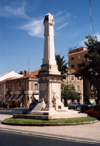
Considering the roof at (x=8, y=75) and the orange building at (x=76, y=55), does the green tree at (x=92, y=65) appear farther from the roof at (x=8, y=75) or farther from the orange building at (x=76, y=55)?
the roof at (x=8, y=75)

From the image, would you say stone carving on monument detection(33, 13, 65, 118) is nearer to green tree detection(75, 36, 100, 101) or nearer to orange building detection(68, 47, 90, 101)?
green tree detection(75, 36, 100, 101)

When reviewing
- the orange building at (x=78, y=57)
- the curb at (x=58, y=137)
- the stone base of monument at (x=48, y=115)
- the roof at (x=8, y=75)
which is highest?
the orange building at (x=78, y=57)

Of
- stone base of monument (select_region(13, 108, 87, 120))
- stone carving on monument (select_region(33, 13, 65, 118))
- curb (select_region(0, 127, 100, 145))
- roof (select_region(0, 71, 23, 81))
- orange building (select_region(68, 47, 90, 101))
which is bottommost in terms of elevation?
curb (select_region(0, 127, 100, 145))

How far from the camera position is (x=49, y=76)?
1875cm

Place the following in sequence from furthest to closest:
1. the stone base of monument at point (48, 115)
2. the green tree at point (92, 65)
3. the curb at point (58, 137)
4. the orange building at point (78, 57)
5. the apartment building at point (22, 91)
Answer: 1. the orange building at point (78, 57)
2. the apartment building at point (22, 91)
3. the green tree at point (92, 65)
4. the stone base of monument at point (48, 115)
5. the curb at point (58, 137)

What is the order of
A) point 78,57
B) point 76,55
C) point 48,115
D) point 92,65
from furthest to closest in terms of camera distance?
1. point 76,55
2. point 78,57
3. point 92,65
4. point 48,115

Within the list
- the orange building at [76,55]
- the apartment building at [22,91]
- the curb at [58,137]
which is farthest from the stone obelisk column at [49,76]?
the orange building at [76,55]

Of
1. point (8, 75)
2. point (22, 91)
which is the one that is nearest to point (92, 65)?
point (22, 91)

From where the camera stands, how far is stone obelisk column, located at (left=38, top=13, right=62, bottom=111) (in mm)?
18500

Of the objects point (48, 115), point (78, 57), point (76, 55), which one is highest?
point (76, 55)

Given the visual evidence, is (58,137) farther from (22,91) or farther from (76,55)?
(76,55)

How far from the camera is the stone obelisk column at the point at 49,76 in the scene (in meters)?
18.5

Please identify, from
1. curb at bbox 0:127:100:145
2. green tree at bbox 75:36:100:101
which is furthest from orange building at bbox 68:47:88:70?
curb at bbox 0:127:100:145

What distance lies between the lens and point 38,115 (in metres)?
16.7
